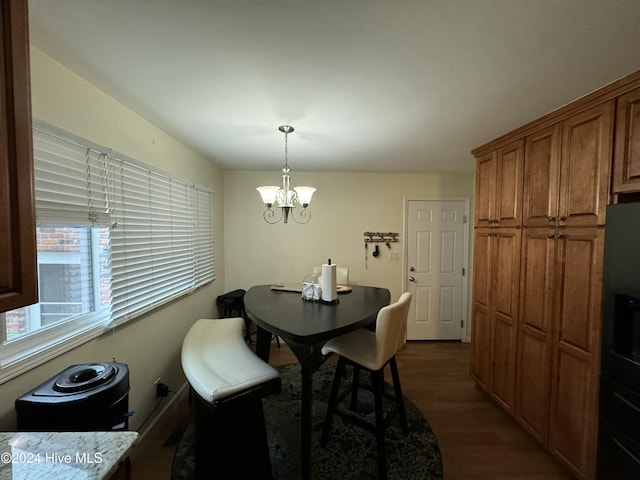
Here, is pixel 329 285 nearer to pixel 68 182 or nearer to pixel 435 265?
pixel 68 182

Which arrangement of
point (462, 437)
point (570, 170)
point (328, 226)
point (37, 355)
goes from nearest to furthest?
1. point (37, 355)
2. point (570, 170)
3. point (462, 437)
4. point (328, 226)

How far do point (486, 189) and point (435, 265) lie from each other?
5.08 ft

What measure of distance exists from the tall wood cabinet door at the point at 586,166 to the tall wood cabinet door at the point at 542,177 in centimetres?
4

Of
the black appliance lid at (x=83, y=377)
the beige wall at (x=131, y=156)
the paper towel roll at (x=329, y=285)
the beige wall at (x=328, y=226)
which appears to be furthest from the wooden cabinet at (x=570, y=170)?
the beige wall at (x=131, y=156)

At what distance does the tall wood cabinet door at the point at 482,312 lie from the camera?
2.34 m

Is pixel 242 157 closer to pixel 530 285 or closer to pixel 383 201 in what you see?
pixel 383 201

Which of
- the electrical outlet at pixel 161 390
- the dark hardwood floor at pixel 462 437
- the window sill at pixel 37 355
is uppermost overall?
the window sill at pixel 37 355

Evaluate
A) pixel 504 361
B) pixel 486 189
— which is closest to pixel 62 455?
pixel 504 361

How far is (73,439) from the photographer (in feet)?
2.61

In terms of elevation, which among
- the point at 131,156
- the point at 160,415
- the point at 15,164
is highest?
the point at 131,156

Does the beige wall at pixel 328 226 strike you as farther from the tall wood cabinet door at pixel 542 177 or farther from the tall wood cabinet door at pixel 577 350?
the tall wood cabinet door at pixel 577 350

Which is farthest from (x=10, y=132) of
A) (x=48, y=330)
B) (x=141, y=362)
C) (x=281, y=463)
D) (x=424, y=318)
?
(x=424, y=318)

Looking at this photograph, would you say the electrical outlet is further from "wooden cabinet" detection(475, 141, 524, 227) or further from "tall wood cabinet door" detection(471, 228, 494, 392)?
"wooden cabinet" detection(475, 141, 524, 227)

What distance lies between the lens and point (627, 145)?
4.55 ft
